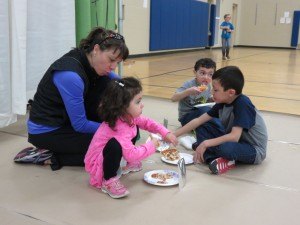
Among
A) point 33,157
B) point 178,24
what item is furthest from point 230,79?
point 178,24

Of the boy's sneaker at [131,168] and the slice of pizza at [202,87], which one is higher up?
the slice of pizza at [202,87]

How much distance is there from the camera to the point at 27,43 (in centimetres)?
272

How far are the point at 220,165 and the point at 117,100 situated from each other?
692 millimetres

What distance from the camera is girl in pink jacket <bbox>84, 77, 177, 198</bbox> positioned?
1575 mm

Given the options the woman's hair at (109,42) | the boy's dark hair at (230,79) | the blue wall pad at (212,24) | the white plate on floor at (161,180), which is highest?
the blue wall pad at (212,24)

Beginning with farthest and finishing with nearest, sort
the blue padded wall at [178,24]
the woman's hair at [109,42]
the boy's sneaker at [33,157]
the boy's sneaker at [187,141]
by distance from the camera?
the blue padded wall at [178,24] → the boy's sneaker at [187,141] → the boy's sneaker at [33,157] → the woman's hair at [109,42]

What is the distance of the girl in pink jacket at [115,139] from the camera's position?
5.17ft

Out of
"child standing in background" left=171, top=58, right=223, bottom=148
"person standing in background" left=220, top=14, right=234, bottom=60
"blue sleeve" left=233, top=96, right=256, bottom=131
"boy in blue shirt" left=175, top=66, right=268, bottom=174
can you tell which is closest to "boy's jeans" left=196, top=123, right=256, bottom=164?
"boy in blue shirt" left=175, top=66, right=268, bottom=174

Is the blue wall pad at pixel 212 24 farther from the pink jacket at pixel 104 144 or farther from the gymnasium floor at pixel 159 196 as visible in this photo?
the pink jacket at pixel 104 144

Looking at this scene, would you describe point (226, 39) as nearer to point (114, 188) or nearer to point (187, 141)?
point (187, 141)

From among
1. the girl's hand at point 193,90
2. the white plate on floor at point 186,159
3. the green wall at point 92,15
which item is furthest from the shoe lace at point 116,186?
the green wall at point 92,15

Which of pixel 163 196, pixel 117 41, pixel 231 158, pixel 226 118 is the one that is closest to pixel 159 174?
pixel 163 196

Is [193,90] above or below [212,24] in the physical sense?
below

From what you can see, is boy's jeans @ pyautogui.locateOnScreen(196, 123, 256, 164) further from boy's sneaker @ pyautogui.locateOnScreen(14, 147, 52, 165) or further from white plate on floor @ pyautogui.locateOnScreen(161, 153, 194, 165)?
boy's sneaker @ pyautogui.locateOnScreen(14, 147, 52, 165)
